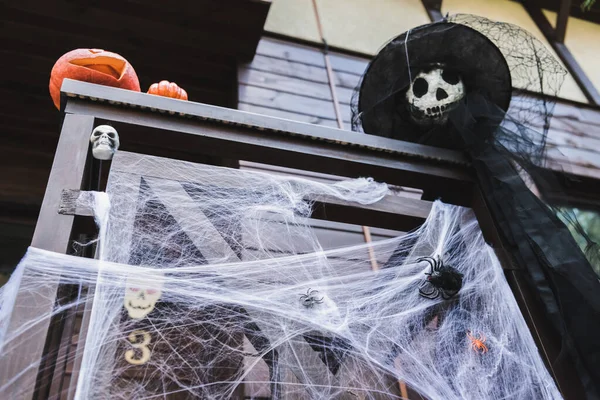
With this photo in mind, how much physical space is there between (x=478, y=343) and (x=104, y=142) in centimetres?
144

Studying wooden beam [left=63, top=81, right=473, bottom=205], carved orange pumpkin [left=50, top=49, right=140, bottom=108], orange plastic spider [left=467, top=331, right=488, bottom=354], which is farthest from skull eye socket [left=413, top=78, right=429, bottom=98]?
carved orange pumpkin [left=50, top=49, right=140, bottom=108]

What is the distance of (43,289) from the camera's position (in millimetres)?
1495

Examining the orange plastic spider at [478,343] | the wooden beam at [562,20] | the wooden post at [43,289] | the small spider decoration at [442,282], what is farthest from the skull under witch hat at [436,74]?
the wooden beam at [562,20]

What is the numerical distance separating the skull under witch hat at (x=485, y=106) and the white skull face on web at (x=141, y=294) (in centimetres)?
126

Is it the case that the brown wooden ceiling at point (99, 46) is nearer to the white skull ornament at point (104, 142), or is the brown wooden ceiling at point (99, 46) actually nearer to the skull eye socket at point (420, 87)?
the skull eye socket at point (420, 87)

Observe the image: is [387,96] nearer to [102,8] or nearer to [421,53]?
[421,53]

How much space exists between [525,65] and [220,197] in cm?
160

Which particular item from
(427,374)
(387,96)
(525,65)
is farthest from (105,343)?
(525,65)

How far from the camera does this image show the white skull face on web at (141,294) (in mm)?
1605

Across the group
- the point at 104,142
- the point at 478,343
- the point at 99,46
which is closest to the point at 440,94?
the point at 478,343

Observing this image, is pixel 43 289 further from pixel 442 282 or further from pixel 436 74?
pixel 436 74

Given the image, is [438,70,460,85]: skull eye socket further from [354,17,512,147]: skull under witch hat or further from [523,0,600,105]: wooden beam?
[523,0,600,105]: wooden beam

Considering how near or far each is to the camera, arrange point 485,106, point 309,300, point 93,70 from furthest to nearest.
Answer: point 485,106 → point 93,70 → point 309,300

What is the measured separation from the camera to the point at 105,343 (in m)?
1.48
